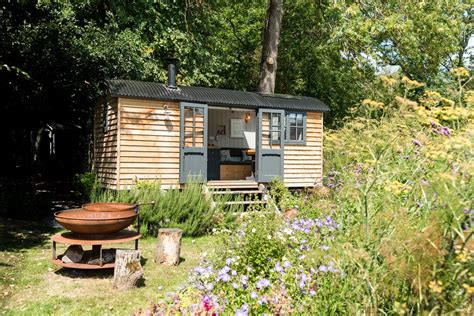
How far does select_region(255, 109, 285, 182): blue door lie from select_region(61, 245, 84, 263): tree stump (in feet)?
20.5

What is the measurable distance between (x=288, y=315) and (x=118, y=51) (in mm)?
12016

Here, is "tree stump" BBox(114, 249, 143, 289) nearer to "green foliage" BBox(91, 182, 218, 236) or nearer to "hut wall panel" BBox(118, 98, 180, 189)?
"green foliage" BBox(91, 182, 218, 236)

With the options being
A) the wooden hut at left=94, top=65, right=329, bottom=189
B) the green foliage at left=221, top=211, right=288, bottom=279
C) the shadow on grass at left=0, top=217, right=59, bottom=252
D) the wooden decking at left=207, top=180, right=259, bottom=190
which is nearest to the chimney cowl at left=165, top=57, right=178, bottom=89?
the wooden hut at left=94, top=65, right=329, bottom=189

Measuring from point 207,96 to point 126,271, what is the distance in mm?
6498

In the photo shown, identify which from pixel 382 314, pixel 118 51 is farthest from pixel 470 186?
pixel 118 51

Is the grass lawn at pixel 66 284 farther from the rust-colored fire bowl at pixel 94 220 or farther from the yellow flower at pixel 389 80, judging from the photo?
the yellow flower at pixel 389 80

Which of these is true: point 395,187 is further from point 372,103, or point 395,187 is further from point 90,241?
point 90,241

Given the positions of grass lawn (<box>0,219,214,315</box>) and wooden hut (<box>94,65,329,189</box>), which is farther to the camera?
wooden hut (<box>94,65,329,189</box>)

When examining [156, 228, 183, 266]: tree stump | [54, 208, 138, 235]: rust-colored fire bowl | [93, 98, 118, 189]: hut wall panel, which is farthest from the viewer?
[93, 98, 118, 189]: hut wall panel

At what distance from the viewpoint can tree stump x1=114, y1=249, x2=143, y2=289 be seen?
5531mm

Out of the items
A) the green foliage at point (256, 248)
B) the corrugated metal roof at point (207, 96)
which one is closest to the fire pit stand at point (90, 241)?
the green foliage at point (256, 248)

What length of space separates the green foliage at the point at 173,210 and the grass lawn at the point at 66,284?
69 cm

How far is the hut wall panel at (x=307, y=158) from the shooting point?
12.4 metres

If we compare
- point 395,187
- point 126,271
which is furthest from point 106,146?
point 395,187
